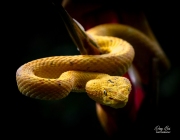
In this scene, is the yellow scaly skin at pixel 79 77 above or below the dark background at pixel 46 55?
above

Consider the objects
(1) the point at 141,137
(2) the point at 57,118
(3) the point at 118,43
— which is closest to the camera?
(3) the point at 118,43

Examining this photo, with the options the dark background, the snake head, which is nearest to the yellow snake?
the snake head

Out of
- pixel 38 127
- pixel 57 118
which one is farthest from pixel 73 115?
pixel 38 127

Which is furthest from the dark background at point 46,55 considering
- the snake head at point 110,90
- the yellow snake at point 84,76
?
the snake head at point 110,90

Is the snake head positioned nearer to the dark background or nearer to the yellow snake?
the yellow snake

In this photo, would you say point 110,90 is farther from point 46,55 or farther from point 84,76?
point 46,55

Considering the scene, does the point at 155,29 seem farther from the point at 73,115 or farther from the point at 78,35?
the point at 78,35

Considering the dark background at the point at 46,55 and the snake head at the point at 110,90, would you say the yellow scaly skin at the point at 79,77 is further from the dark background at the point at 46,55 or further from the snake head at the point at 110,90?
the dark background at the point at 46,55
